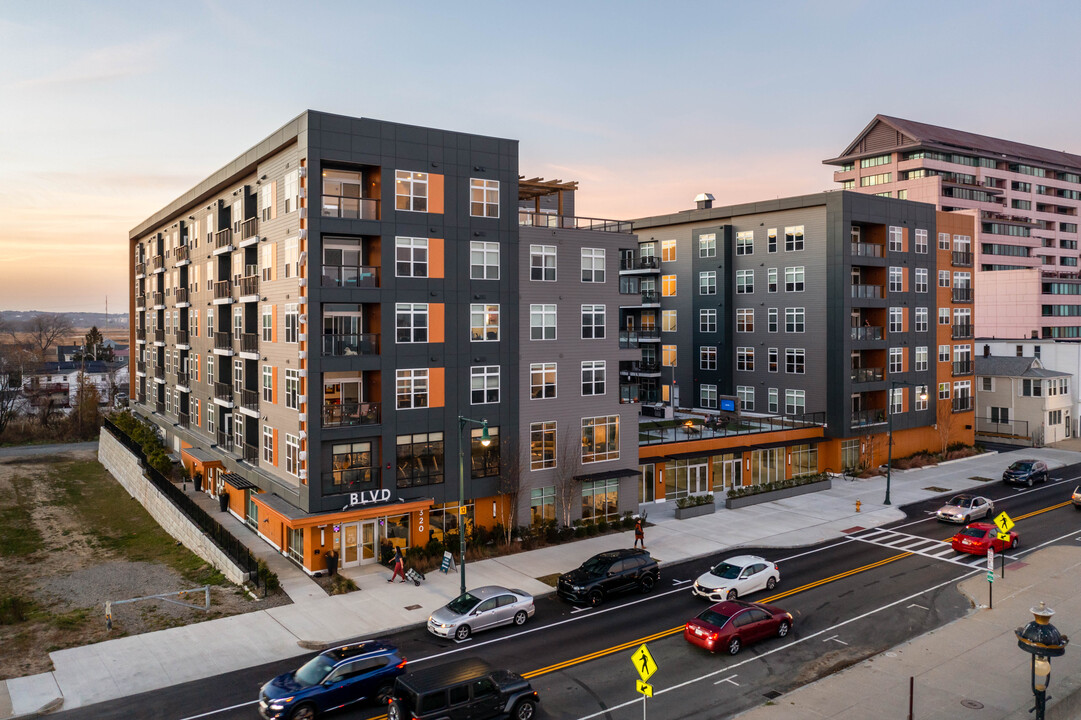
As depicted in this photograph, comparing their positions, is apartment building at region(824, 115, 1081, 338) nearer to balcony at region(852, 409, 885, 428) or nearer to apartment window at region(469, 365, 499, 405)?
balcony at region(852, 409, 885, 428)

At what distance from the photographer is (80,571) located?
34.8 m

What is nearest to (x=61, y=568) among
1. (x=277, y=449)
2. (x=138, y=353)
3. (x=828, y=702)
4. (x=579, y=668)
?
(x=277, y=449)

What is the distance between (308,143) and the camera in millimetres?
31703

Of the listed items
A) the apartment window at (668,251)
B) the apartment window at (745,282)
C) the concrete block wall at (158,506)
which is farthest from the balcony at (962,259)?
the concrete block wall at (158,506)

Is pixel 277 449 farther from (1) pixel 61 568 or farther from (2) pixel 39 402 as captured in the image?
(2) pixel 39 402

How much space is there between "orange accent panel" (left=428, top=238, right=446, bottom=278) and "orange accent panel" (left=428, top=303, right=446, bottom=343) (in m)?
1.46

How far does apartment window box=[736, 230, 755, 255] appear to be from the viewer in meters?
59.4

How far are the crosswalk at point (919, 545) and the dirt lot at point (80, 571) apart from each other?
93.1ft

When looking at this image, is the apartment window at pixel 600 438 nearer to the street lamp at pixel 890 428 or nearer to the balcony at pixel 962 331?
the street lamp at pixel 890 428

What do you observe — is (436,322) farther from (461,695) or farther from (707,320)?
(707,320)

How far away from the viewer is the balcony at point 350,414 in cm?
3266

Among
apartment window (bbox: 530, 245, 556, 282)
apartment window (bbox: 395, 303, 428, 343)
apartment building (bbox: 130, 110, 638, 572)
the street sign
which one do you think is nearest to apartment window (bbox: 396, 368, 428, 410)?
apartment building (bbox: 130, 110, 638, 572)

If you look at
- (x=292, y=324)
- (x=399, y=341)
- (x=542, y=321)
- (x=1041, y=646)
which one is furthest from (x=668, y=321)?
(x=1041, y=646)

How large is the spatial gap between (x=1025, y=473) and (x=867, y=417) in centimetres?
1039
